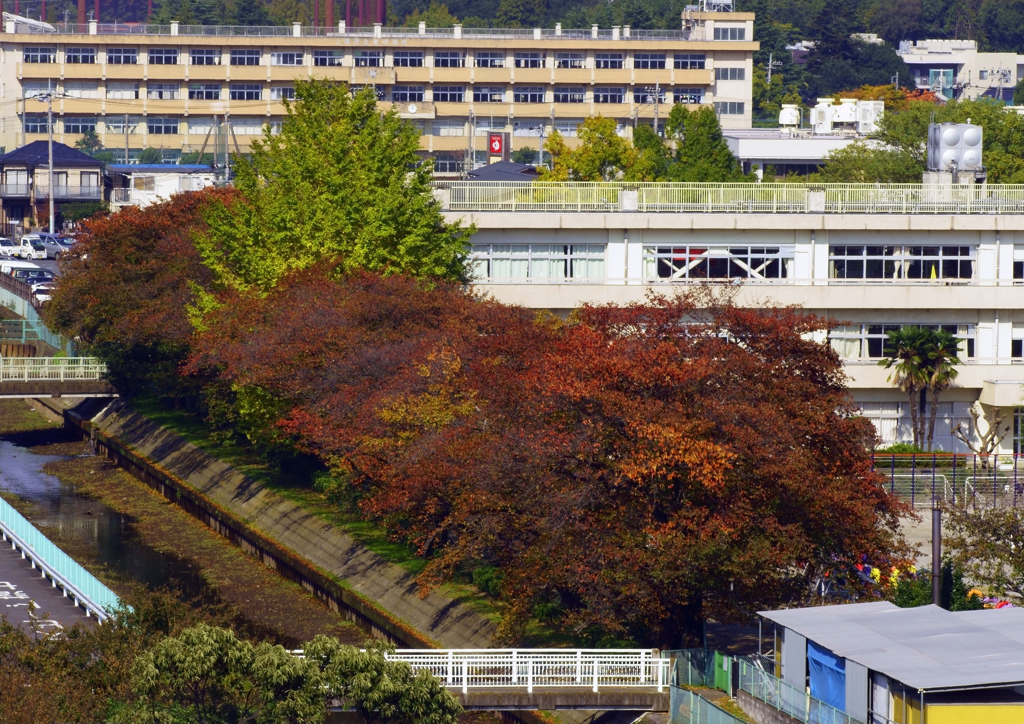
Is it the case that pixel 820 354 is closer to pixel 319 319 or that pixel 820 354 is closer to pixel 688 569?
pixel 688 569

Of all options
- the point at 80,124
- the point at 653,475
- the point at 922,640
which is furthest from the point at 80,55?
the point at 922,640

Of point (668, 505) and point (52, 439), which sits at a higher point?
point (668, 505)

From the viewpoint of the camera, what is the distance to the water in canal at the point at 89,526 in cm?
6419

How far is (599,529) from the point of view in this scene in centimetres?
4269

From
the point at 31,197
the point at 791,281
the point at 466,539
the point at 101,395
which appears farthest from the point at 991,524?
the point at 31,197

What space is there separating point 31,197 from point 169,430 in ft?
242

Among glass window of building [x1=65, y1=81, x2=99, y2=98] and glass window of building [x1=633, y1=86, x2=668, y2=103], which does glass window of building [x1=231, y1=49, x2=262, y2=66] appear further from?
glass window of building [x1=633, y1=86, x2=668, y2=103]

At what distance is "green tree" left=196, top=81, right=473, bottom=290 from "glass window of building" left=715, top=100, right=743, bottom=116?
109 meters

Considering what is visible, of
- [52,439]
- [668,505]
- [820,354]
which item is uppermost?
[820,354]

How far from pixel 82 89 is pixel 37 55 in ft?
18.0

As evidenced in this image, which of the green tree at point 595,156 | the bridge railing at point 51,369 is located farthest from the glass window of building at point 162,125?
the bridge railing at point 51,369

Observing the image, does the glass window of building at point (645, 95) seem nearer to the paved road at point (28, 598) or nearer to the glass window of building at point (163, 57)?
the glass window of building at point (163, 57)

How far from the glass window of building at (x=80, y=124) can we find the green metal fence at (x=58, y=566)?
123487 mm

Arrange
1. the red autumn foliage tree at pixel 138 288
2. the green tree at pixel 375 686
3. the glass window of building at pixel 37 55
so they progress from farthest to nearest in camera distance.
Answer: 1. the glass window of building at pixel 37 55
2. the red autumn foliage tree at pixel 138 288
3. the green tree at pixel 375 686
